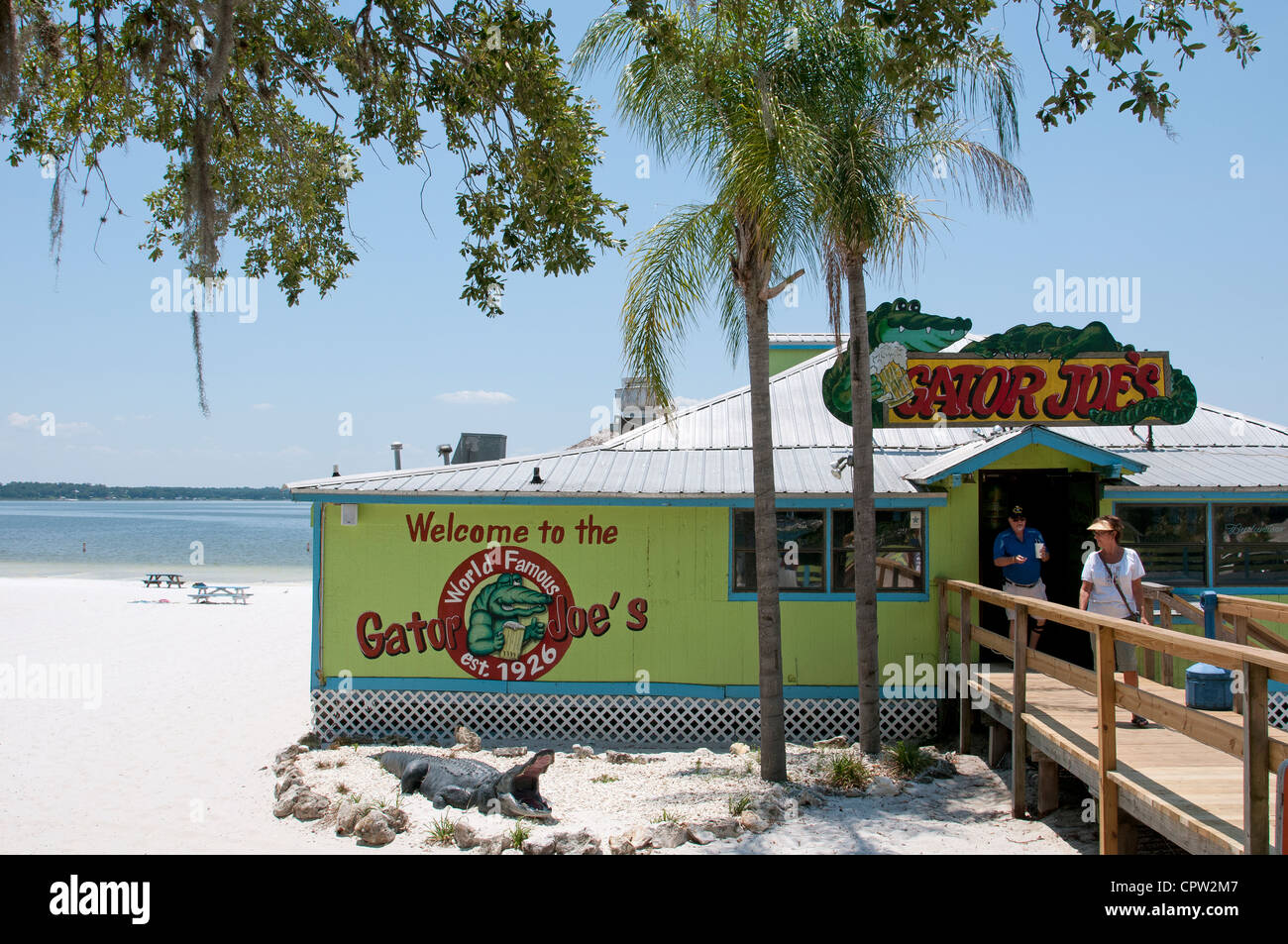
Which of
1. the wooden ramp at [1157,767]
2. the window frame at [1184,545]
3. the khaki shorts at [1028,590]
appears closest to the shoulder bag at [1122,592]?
the wooden ramp at [1157,767]

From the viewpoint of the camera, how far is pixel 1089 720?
7.68m

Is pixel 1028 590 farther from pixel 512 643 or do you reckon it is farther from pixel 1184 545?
pixel 512 643

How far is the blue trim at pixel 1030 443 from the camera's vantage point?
1042 cm

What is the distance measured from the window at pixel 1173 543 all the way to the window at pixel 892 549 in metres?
2.62

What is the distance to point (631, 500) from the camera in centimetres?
1109

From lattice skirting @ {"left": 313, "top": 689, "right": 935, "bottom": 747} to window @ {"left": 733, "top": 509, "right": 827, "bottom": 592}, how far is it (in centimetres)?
147

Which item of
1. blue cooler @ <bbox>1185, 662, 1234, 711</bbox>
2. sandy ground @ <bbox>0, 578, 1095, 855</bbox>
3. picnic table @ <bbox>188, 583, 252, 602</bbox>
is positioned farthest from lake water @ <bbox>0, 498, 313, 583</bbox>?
blue cooler @ <bbox>1185, 662, 1234, 711</bbox>

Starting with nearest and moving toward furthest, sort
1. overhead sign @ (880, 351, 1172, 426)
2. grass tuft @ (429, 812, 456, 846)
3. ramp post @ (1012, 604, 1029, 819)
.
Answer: grass tuft @ (429, 812, 456, 846), ramp post @ (1012, 604, 1029, 819), overhead sign @ (880, 351, 1172, 426)

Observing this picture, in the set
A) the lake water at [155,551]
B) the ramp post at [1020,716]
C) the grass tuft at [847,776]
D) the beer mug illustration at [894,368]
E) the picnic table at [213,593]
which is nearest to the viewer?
the ramp post at [1020,716]

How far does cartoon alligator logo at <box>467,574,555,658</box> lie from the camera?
446 inches

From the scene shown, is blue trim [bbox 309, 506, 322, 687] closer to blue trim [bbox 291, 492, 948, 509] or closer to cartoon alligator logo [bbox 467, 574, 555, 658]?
blue trim [bbox 291, 492, 948, 509]

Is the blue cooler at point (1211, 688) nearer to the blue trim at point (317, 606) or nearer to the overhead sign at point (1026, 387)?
the overhead sign at point (1026, 387)
